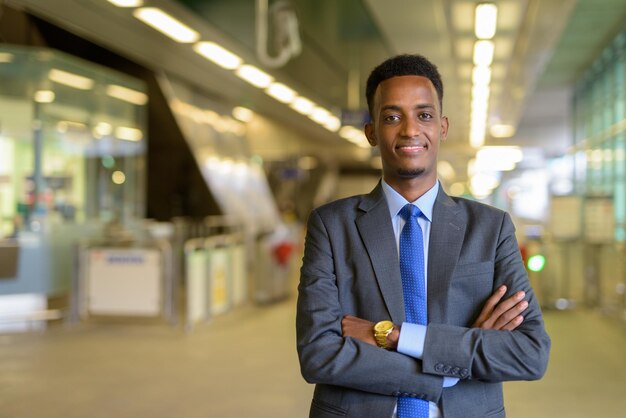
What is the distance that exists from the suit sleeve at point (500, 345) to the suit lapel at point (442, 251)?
7cm

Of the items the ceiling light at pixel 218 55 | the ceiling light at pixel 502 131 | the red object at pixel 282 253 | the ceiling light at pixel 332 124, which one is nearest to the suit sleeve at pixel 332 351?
the ceiling light at pixel 218 55

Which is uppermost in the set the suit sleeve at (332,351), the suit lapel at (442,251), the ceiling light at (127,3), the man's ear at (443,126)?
the ceiling light at (127,3)

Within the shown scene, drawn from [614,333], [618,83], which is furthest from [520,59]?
[614,333]

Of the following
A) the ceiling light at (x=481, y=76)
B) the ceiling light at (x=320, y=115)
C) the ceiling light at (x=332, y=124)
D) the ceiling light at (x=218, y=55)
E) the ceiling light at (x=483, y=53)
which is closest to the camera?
the ceiling light at (x=218, y=55)

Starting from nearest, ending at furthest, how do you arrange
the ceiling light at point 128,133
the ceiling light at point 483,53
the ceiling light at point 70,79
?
the ceiling light at point 70,79
the ceiling light at point 483,53
the ceiling light at point 128,133

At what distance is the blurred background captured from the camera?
6.95 m

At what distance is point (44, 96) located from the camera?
10.5 meters

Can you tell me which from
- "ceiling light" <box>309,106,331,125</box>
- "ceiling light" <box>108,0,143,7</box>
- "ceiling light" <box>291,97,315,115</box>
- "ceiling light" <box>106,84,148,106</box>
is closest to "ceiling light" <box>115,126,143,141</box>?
"ceiling light" <box>106,84,148,106</box>

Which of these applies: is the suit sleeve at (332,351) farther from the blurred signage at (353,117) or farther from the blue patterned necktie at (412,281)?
the blurred signage at (353,117)

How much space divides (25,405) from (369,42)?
967 centimetres

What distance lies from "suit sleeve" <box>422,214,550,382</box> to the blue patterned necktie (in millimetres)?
91

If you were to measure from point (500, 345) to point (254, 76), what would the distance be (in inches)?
414

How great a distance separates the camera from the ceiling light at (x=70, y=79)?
1074cm

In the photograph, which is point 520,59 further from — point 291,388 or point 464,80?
point 291,388
